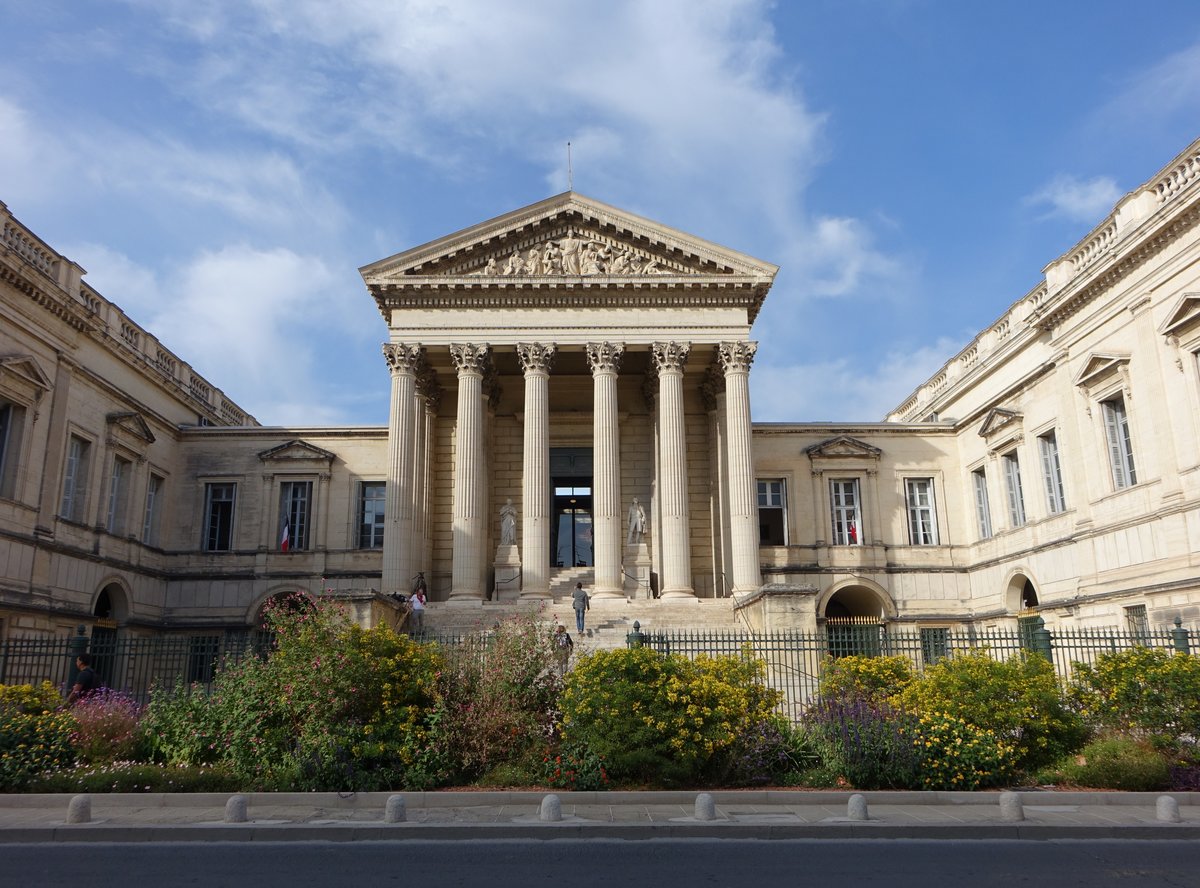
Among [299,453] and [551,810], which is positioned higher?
[299,453]

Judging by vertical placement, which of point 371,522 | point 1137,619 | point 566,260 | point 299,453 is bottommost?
point 1137,619

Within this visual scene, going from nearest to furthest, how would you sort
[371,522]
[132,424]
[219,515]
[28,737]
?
[28,737] < [132,424] < [219,515] < [371,522]

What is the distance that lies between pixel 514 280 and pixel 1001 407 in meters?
17.4

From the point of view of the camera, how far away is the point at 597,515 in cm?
3100

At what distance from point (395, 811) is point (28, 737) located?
6751 millimetres

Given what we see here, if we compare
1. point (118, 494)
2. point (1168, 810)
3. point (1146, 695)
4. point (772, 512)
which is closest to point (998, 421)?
point (772, 512)

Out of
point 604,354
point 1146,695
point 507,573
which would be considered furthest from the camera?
point 507,573

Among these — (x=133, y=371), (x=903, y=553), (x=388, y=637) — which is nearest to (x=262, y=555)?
(x=133, y=371)

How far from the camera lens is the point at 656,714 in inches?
552

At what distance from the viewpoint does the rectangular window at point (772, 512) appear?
1432 inches

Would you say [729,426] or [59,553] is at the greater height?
[729,426]

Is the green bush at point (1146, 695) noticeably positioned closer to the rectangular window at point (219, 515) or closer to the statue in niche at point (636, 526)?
the statue in niche at point (636, 526)

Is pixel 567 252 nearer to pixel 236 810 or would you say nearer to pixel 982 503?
pixel 982 503
